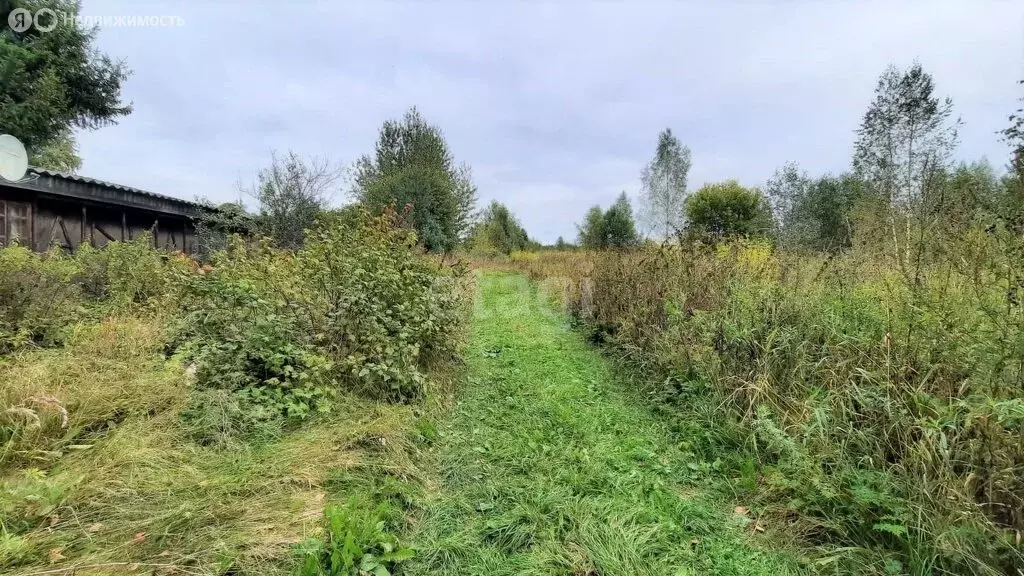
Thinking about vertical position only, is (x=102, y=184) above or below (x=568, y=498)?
above

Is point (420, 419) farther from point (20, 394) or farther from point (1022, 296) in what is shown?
point (1022, 296)

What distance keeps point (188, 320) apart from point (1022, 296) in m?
5.36

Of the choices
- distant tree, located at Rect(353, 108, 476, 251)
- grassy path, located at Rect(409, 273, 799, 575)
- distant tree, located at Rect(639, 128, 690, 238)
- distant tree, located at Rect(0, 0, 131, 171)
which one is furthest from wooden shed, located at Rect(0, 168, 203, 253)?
distant tree, located at Rect(639, 128, 690, 238)

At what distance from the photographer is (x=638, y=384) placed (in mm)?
4102

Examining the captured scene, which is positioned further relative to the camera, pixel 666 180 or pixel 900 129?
pixel 666 180

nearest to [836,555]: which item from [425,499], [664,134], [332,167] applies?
[425,499]

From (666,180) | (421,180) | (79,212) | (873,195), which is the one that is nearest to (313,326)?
(873,195)

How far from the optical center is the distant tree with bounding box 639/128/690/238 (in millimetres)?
25625

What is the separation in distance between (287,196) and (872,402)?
419 inches

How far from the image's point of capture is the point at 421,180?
15.7m

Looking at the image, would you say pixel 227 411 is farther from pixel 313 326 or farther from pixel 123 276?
pixel 123 276

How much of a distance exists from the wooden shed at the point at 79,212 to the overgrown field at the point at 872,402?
30.4 feet

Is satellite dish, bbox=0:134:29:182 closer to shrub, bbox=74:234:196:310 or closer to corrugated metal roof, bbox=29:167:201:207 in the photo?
corrugated metal roof, bbox=29:167:201:207

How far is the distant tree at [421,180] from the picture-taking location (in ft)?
49.9
